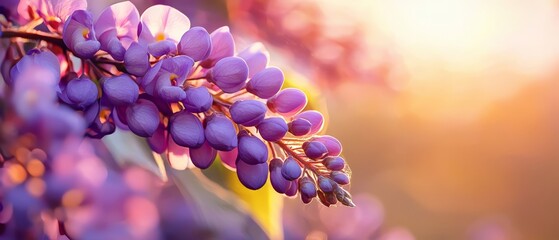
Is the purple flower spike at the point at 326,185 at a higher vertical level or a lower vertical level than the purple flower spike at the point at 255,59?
lower

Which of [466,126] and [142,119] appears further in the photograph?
[466,126]

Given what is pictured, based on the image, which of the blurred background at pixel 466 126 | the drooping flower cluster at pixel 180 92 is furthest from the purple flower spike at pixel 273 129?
the blurred background at pixel 466 126

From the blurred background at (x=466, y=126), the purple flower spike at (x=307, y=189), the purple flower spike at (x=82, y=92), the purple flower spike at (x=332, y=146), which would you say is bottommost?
the blurred background at (x=466, y=126)

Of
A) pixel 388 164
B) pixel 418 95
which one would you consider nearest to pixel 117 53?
pixel 418 95

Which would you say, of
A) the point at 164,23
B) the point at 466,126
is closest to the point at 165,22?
the point at 164,23

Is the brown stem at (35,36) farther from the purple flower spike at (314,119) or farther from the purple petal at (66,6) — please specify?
the purple flower spike at (314,119)

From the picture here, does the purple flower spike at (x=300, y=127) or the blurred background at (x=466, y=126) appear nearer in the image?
the purple flower spike at (x=300, y=127)

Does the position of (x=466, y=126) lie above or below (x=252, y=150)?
below

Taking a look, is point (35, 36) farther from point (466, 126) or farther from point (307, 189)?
point (466, 126)
